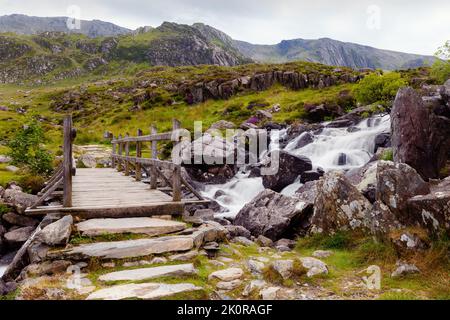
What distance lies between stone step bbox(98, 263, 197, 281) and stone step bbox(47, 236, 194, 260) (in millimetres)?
585

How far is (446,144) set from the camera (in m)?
13.8

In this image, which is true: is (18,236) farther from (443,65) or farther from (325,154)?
(443,65)

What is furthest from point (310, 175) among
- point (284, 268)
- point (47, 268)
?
point (47, 268)

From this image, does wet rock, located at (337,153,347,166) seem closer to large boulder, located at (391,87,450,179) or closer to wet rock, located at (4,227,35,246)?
large boulder, located at (391,87,450,179)

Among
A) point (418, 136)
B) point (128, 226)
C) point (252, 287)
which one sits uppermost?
point (418, 136)

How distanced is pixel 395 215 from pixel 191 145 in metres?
20.1

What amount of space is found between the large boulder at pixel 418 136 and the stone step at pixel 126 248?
10.3 metres

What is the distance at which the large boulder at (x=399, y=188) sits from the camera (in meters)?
7.21

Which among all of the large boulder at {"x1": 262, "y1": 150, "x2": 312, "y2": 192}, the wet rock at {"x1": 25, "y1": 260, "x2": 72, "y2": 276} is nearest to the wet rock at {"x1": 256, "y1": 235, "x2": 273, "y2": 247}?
the wet rock at {"x1": 25, "y1": 260, "x2": 72, "y2": 276}

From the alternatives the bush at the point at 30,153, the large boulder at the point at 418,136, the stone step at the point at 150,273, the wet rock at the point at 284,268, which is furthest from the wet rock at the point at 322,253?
the bush at the point at 30,153

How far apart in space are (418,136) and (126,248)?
1221 cm

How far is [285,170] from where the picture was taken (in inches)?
789

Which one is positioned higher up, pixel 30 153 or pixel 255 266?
pixel 30 153

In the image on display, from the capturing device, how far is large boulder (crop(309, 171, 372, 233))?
8.54 metres
